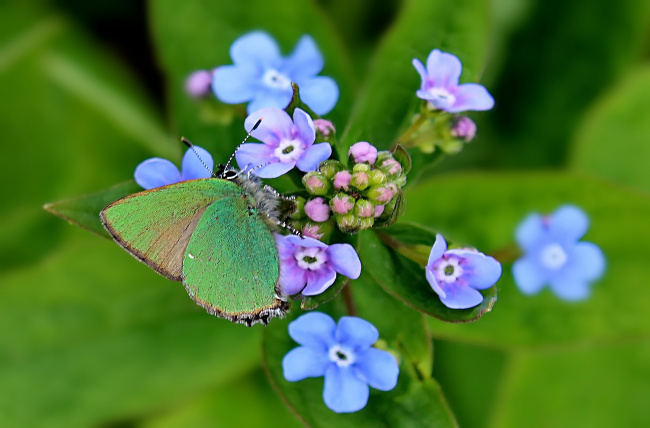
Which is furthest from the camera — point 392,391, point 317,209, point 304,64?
point 304,64

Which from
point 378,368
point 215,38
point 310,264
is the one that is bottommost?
point 378,368

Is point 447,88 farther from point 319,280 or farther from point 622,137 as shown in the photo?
point 622,137

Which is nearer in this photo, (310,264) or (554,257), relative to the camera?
(310,264)

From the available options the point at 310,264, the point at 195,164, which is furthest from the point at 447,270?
the point at 195,164

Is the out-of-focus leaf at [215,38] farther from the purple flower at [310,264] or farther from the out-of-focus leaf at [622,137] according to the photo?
the out-of-focus leaf at [622,137]

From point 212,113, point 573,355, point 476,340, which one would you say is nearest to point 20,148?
point 212,113

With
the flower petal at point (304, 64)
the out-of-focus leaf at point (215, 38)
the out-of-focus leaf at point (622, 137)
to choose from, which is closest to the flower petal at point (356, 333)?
the flower petal at point (304, 64)

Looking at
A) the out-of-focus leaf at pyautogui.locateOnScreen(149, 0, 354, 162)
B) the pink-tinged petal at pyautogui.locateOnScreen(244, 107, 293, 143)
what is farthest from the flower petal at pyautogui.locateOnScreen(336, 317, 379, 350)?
the out-of-focus leaf at pyautogui.locateOnScreen(149, 0, 354, 162)
